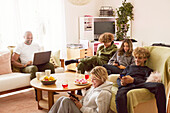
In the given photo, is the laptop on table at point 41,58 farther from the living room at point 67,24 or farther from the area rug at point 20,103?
the living room at point 67,24

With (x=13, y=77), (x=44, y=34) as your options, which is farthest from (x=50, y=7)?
(x=13, y=77)

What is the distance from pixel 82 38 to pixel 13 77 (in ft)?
11.2

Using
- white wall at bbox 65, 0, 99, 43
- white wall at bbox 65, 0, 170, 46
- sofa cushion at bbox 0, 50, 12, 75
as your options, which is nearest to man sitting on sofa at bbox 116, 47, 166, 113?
sofa cushion at bbox 0, 50, 12, 75

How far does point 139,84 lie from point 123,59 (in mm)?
1281

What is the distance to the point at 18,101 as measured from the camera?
368cm

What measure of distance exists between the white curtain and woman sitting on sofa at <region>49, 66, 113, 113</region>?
2.65 meters

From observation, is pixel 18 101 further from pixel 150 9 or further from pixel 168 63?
pixel 150 9

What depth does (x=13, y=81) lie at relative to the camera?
3.60m

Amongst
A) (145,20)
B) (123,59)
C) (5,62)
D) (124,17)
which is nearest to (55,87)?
(123,59)

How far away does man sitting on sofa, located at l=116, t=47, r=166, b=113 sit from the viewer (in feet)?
7.25

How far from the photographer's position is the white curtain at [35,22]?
5.00 m

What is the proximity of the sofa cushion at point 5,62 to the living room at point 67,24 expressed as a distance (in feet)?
3.90

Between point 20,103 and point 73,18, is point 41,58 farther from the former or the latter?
point 73,18

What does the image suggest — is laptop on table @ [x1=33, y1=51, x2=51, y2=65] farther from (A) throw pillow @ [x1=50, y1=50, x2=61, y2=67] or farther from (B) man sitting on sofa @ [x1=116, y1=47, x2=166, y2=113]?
(B) man sitting on sofa @ [x1=116, y1=47, x2=166, y2=113]
